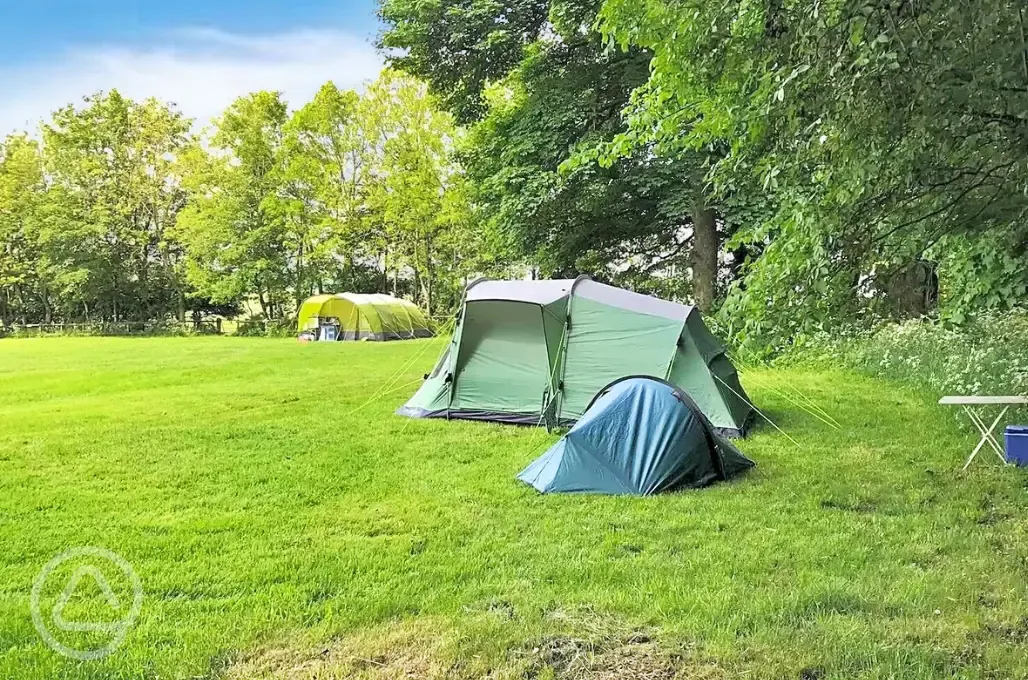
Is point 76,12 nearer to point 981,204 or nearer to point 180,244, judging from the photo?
point 981,204

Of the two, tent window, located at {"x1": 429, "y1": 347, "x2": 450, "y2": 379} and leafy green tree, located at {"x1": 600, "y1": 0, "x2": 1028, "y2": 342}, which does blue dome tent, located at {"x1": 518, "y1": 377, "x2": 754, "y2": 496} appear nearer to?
leafy green tree, located at {"x1": 600, "y1": 0, "x2": 1028, "y2": 342}

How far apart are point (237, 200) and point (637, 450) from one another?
27813 mm

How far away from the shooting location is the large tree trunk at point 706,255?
49.9 ft

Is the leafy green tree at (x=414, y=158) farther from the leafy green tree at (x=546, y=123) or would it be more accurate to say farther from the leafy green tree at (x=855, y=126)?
the leafy green tree at (x=855, y=126)

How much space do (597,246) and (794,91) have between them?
14.5m

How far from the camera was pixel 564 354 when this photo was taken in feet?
25.0

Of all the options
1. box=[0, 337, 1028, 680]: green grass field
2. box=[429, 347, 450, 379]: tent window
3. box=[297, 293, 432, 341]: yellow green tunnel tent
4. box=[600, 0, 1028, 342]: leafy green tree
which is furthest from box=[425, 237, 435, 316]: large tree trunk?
box=[600, 0, 1028, 342]: leafy green tree

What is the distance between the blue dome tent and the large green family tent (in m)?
1.66

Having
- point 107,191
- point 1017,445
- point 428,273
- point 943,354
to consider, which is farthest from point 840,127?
point 107,191

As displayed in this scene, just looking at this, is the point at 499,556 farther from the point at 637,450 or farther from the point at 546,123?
the point at 546,123

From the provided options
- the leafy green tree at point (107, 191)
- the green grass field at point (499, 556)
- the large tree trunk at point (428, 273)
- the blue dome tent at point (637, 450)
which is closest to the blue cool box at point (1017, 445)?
the green grass field at point (499, 556)

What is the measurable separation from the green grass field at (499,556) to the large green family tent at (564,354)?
483 millimetres

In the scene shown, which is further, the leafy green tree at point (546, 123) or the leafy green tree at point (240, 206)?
the leafy green tree at point (240, 206)

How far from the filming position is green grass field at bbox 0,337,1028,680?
9.55ft
